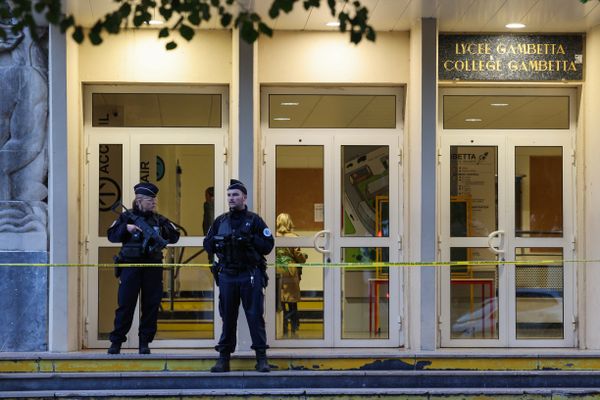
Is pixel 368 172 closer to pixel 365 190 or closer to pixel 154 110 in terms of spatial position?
pixel 365 190

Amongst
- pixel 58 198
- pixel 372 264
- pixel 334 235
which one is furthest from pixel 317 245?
pixel 58 198

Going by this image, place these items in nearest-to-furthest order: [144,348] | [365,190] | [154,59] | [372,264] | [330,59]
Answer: [144,348] → [372,264] → [154,59] → [330,59] → [365,190]

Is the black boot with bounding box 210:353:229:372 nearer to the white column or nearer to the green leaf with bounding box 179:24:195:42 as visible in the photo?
the white column

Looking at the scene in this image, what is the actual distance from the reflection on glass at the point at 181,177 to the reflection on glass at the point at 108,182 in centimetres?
23

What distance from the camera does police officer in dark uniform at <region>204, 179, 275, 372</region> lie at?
10.4 m

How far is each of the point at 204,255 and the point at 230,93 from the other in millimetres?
1620

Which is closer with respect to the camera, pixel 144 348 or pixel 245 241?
pixel 245 241

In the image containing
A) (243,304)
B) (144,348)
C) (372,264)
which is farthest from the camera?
(372,264)

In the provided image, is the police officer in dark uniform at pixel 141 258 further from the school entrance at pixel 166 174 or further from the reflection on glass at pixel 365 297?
the reflection on glass at pixel 365 297

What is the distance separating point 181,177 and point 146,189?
1106mm

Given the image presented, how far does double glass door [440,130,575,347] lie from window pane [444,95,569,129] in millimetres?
82

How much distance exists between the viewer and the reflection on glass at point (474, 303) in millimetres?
11992

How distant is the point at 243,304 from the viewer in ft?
34.2

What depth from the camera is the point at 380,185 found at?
12.0 meters
